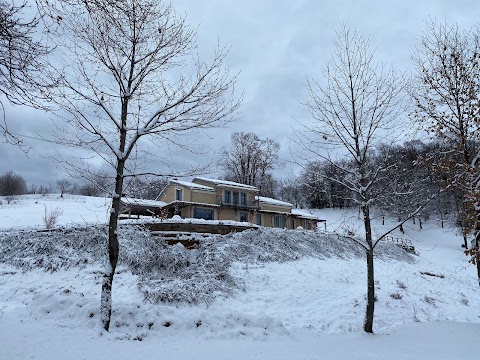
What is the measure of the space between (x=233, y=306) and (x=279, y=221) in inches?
922

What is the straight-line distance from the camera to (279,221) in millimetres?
32406

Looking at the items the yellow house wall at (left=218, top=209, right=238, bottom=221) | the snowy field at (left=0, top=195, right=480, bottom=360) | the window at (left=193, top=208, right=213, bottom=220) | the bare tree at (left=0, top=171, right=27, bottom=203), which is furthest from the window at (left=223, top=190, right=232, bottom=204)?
the bare tree at (left=0, top=171, right=27, bottom=203)

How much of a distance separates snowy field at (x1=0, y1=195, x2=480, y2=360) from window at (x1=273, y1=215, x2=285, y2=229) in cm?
1540

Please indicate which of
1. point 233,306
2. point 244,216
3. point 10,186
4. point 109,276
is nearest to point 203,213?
point 244,216

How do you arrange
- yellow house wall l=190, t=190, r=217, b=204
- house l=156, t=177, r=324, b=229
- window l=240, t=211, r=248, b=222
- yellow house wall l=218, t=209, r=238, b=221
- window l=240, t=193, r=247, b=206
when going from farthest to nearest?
window l=240, t=193, r=247, b=206 < window l=240, t=211, r=248, b=222 < yellow house wall l=218, t=209, r=238, b=221 < yellow house wall l=190, t=190, r=217, b=204 < house l=156, t=177, r=324, b=229

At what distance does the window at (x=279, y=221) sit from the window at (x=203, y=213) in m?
7.55

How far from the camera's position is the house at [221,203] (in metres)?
26.8

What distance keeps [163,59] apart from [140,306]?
235 inches

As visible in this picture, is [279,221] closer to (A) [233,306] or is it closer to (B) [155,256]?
(B) [155,256]

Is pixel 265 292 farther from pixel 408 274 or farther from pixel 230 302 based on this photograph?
pixel 408 274

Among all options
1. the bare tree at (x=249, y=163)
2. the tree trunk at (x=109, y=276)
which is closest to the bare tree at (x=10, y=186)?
the bare tree at (x=249, y=163)

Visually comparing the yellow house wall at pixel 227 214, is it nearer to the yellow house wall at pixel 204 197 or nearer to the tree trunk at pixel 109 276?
the yellow house wall at pixel 204 197

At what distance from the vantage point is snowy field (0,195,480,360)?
6.27m

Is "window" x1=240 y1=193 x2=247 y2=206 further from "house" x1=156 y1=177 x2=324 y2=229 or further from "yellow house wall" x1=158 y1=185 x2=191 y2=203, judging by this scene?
"yellow house wall" x1=158 y1=185 x2=191 y2=203
